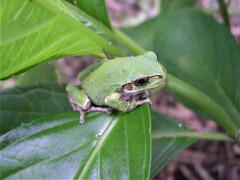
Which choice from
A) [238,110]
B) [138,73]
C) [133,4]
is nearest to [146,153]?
[138,73]

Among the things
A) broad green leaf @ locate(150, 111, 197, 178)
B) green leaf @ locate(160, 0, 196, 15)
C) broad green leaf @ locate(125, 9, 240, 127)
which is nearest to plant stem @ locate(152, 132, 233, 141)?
broad green leaf @ locate(150, 111, 197, 178)

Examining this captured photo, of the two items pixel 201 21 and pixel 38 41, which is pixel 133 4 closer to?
pixel 201 21

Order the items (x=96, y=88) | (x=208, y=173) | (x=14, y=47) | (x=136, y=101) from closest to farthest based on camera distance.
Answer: (x=14, y=47), (x=136, y=101), (x=96, y=88), (x=208, y=173)

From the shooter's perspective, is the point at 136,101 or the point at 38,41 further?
the point at 136,101

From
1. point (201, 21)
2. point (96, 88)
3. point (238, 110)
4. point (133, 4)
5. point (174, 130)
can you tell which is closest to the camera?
point (96, 88)

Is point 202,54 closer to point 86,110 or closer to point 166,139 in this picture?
point 166,139

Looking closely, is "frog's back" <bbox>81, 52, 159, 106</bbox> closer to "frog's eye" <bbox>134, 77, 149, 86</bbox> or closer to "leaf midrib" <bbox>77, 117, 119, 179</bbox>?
"frog's eye" <bbox>134, 77, 149, 86</bbox>

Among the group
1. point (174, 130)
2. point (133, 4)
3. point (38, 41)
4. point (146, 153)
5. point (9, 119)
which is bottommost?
point (133, 4)

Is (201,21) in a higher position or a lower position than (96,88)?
lower

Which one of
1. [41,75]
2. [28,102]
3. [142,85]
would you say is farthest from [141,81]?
[41,75]
